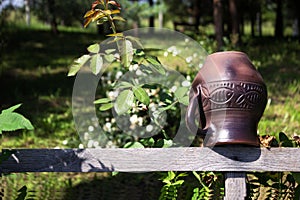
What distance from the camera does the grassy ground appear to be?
14.7 ft

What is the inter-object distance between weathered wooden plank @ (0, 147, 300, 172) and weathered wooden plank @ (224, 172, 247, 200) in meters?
0.03

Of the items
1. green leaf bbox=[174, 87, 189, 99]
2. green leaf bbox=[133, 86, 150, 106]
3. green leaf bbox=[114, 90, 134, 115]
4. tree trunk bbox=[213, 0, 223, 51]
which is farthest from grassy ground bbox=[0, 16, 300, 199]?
green leaf bbox=[174, 87, 189, 99]

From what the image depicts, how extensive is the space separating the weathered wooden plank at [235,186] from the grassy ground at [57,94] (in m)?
1.03

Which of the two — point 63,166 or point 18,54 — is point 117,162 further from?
point 18,54

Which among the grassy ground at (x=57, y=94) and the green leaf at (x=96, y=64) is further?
the grassy ground at (x=57, y=94)

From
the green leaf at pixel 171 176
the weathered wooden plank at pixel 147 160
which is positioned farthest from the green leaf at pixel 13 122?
the green leaf at pixel 171 176

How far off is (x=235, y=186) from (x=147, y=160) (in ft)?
1.41

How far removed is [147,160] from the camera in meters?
2.14

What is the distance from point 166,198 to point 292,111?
407 centimetres

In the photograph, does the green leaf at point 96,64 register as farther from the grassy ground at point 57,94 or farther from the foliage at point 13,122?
the grassy ground at point 57,94

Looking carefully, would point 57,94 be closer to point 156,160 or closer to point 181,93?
point 181,93

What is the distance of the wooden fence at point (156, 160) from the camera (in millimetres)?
2127

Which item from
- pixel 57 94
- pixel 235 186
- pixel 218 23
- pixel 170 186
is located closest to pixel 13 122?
pixel 170 186

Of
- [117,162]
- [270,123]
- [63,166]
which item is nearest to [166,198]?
[117,162]
